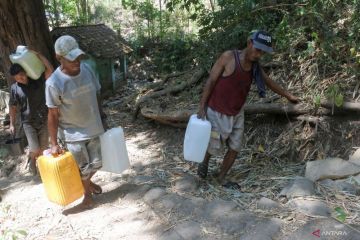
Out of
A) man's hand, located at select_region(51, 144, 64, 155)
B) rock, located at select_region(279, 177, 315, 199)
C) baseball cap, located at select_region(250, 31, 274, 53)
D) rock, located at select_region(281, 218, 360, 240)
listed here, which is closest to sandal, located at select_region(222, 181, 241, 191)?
rock, located at select_region(279, 177, 315, 199)

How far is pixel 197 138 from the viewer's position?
13.4ft

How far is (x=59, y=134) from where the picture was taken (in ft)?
13.0

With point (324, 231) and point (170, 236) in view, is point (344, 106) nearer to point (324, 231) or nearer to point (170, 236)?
point (324, 231)

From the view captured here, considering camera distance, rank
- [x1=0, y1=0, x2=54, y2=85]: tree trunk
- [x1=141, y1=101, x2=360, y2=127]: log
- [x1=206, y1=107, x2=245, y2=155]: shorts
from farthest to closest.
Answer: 1. [x1=0, y1=0, x2=54, y2=85]: tree trunk
2. [x1=141, y1=101, x2=360, y2=127]: log
3. [x1=206, y1=107, x2=245, y2=155]: shorts

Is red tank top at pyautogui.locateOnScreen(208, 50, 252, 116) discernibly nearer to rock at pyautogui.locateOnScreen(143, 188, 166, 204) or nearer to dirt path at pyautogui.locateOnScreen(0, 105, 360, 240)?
dirt path at pyautogui.locateOnScreen(0, 105, 360, 240)

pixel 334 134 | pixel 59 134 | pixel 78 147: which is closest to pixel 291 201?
pixel 334 134

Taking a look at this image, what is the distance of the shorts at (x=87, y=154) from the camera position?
151 inches

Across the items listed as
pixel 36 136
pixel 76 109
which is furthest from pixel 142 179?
pixel 36 136

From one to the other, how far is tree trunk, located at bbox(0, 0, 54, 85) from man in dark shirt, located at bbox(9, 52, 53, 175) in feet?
3.59

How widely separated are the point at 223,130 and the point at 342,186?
1.23m

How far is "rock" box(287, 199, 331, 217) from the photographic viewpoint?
3361 millimetres

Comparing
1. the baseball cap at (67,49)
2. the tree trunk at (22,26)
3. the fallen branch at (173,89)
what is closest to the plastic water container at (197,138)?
the baseball cap at (67,49)

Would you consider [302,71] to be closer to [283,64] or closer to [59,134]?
[283,64]

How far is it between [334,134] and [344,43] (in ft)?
3.96
